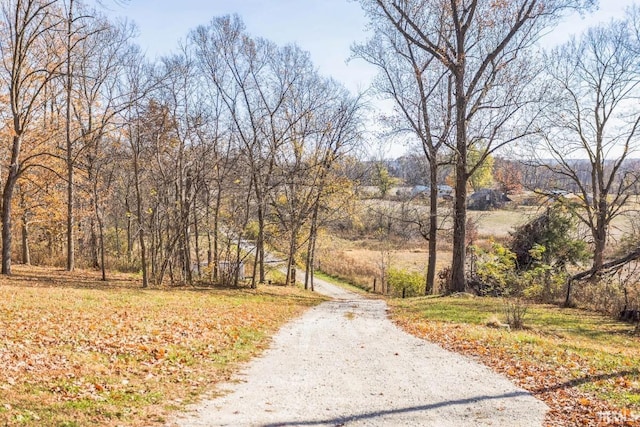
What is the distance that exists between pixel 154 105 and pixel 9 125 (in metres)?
6.41

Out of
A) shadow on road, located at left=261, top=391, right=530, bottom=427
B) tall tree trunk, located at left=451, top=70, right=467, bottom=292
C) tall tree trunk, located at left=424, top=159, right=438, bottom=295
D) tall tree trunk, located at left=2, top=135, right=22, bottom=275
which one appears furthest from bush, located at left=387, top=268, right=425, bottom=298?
shadow on road, located at left=261, top=391, right=530, bottom=427

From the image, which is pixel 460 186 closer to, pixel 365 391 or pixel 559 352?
pixel 559 352

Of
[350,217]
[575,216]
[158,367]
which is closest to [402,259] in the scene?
[350,217]

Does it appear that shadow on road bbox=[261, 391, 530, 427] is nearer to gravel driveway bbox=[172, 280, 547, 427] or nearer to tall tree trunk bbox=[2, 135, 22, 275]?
gravel driveway bbox=[172, 280, 547, 427]

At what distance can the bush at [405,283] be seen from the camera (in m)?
32.7

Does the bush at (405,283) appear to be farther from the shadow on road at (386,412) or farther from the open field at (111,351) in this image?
the shadow on road at (386,412)

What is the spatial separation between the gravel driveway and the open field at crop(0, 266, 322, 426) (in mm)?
618

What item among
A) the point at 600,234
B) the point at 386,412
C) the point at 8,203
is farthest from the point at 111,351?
the point at 600,234

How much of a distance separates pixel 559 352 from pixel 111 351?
8.54 m

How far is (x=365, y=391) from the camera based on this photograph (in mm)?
7484

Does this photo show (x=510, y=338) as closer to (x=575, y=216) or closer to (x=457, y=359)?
(x=457, y=359)

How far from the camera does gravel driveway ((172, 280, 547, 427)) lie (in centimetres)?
617

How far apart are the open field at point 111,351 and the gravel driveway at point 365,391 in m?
0.62

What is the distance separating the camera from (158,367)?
310 inches
